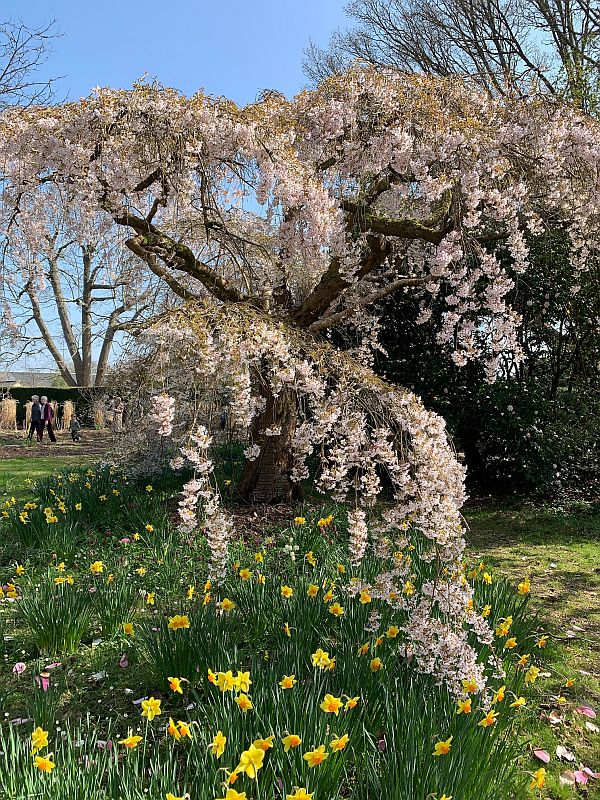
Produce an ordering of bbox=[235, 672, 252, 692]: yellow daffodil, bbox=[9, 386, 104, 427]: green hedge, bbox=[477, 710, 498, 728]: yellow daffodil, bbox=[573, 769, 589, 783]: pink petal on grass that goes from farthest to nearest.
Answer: bbox=[9, 386, 104, 427]: green hedge → bbox=[573, 769, 589, 783]: pink petal on grass → bbox=[477, 710, 498, 728]: yellow daffodil → bbox=[235, 672, 252, 692]: yellow daffodil

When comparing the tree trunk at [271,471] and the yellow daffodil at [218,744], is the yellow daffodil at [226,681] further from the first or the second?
the tree trunk at [271,471]

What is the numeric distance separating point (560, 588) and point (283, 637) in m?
2.84

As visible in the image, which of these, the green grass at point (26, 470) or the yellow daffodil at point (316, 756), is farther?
the green grass at point (26, 470)

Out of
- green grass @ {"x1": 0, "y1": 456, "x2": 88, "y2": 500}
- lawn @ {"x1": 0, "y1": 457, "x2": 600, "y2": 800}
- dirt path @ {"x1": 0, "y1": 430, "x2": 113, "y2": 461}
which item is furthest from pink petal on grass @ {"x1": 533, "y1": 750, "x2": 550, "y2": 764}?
dirt path @ {"x1": 0, "y1": 430, "x2": 113, "y2": 461}

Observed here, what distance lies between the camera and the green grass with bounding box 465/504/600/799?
9.36ft

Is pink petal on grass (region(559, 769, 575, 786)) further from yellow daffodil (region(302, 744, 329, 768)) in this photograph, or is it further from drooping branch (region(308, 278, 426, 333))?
drooping branch (region(308, 278, 426, 333))

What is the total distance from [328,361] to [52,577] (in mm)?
A: 2229

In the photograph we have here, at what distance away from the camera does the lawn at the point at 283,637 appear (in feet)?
7.81

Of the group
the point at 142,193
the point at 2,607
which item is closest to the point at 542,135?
the point at 142,193

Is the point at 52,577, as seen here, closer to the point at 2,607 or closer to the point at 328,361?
A: the point at 2,607

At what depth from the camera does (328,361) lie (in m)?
4.36

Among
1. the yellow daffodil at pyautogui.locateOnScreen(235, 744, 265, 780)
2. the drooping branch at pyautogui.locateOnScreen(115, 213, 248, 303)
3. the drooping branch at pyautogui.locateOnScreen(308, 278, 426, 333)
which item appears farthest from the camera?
the drooping branch at pyautogui.locateOnScreen(308, 278, 426, 333)

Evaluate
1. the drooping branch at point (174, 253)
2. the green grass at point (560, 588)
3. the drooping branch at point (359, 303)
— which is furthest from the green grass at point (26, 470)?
the green grass at point (560, 588)

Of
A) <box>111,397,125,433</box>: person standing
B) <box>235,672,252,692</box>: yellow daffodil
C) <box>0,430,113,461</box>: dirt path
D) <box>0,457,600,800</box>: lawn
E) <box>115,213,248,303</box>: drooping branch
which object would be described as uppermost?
<box>115,213,248,303</box>: drooping branch
